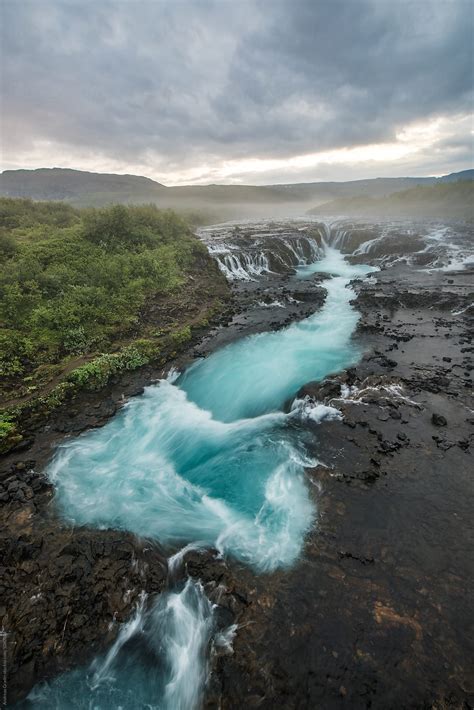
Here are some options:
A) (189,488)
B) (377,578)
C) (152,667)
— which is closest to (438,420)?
(377,578)

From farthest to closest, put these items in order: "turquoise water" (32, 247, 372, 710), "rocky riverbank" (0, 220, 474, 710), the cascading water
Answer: the cascading water
"turquoise water" (32, 247, 372, 710)
"rocky riverbank" (0, 220, 474, 710)

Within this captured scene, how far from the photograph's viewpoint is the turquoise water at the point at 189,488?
616 centimetres

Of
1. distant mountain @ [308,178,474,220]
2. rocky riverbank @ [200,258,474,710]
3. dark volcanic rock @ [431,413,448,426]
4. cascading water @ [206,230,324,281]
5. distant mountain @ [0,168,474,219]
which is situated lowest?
rocky riverbank @ [200,258,474,710]

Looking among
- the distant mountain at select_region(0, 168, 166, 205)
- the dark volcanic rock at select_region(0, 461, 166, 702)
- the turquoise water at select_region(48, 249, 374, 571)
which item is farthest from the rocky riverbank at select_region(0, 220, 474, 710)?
the distant mountain at select_region(0, 168, 166, 205)

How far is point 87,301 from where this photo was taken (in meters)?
19.5

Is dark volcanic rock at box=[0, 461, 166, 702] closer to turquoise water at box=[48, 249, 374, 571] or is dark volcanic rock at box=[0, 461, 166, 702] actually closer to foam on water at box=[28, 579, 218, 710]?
foam on water at box=[28, 579, 218, 710]

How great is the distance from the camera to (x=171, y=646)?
21.5 feet

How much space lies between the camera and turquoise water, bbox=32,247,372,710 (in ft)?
20.2

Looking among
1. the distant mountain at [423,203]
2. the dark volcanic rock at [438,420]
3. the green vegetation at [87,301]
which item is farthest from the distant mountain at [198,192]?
the dark volcanic rock at [438,420]

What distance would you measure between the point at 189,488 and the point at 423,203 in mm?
105597

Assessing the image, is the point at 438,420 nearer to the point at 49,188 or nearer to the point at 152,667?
the point at 152,667

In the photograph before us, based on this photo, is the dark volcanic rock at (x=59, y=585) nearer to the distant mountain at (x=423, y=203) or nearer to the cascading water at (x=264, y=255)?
the cascading water at (x=264, y=255)

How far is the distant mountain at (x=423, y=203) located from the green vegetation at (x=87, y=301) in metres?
70.8

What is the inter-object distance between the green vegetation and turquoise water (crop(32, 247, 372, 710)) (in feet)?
9.24
